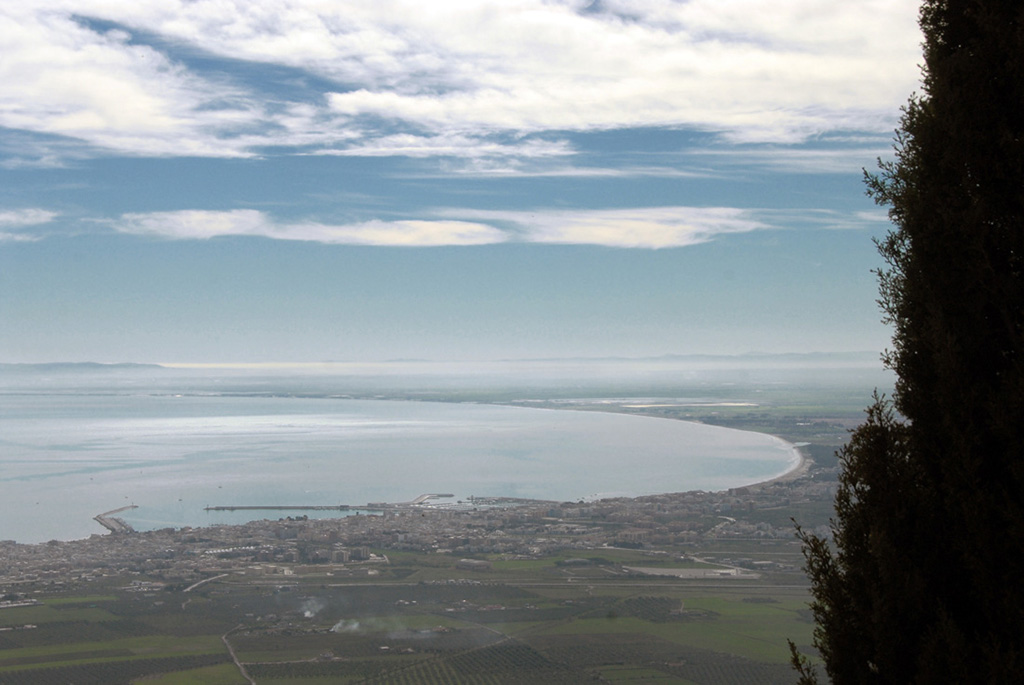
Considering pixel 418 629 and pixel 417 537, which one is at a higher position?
pixel 418 629

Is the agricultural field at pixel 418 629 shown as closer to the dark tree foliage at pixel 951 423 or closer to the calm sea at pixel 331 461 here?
the dark tree foliage at pixel 951 423

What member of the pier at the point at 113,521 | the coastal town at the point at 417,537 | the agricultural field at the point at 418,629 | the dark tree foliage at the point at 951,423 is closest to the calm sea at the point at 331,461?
the pier at the point at 113,521

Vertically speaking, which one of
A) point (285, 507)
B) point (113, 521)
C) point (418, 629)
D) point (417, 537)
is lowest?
point (285, 507)

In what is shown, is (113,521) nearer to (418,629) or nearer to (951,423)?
(418,629)

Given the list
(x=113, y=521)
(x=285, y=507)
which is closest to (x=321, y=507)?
(x=285, y=507)

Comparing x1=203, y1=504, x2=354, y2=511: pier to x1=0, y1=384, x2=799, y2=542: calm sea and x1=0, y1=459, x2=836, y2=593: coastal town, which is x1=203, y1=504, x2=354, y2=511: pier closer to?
x1=0, y1=384, x2=799, y2=542: calm sea

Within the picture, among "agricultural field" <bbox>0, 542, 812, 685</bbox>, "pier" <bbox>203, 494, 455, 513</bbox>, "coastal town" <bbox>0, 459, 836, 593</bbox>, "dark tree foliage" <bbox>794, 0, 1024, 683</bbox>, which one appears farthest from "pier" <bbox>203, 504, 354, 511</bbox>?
"dark tree foliage" <bbox>794, 0, 1024, 683</bbox>

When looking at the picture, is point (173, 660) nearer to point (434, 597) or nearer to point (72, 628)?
point (72, 628)
